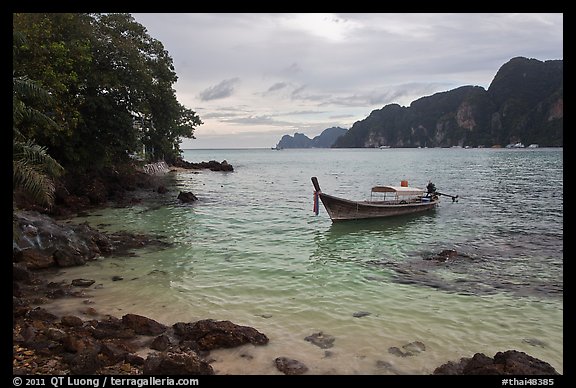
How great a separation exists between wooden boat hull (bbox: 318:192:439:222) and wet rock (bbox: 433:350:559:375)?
1341 cm

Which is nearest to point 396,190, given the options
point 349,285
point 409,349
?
point 349,285

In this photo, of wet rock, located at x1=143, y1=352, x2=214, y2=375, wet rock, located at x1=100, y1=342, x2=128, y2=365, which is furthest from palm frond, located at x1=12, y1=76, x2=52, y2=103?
wet rock, located at x1=143, y1=352, x2=214, y2=375

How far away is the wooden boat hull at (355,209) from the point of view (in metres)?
20.4

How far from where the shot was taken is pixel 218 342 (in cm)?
741

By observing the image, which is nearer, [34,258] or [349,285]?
[349,285]

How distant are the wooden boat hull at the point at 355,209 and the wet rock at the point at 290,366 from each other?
43.3ft

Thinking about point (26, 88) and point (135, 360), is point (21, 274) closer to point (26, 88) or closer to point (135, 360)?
point (26, 88)

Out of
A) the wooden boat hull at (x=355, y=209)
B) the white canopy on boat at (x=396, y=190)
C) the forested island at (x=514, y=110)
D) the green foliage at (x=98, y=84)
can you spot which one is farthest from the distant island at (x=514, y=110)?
the green foliage at (x=98, y=84)

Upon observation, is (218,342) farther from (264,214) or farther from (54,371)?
(264,214)

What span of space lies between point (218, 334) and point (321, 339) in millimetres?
1978

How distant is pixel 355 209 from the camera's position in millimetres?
20906

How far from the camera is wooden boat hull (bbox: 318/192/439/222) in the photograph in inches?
805

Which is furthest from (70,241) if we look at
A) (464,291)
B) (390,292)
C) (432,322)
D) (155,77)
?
(155,77)
